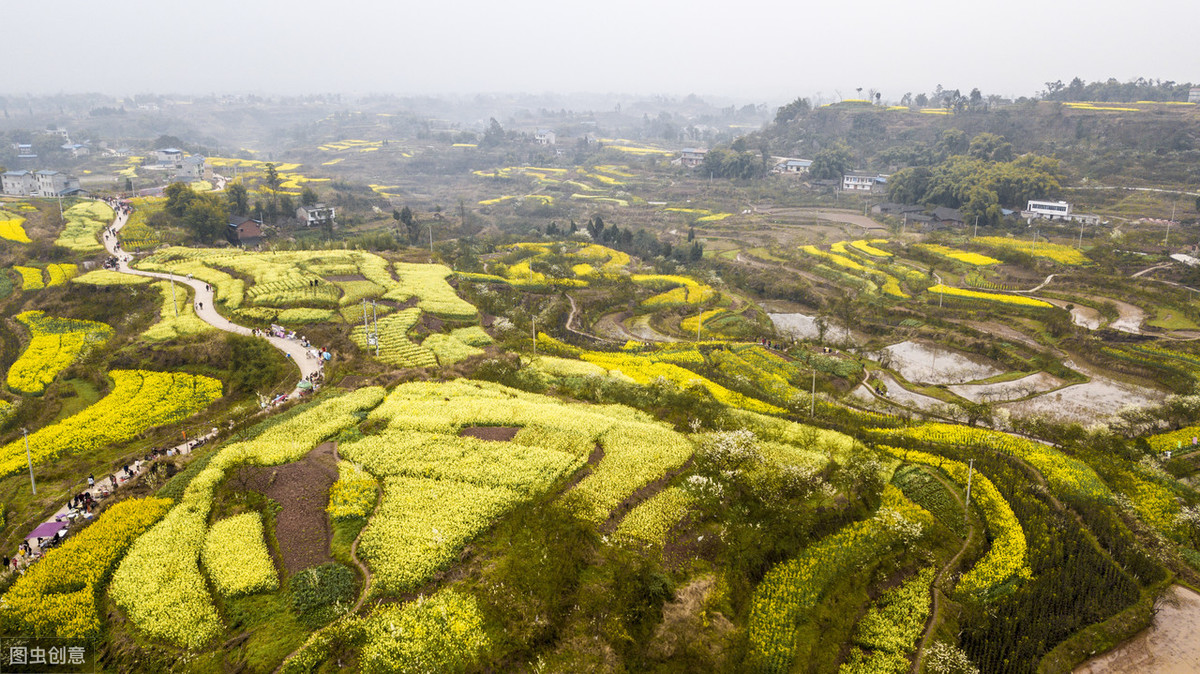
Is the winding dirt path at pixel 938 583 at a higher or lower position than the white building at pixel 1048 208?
lower

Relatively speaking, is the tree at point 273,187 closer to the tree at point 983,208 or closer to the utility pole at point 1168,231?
the tree at point 983,208

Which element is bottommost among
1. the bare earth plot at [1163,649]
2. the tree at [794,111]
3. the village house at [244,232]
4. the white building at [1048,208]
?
the bare earth plot at [1163,649]

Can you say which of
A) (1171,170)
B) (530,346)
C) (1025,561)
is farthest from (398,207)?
(1171,170)

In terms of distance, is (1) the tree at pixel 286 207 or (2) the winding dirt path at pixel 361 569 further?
(1) the tree at pixel 286 207

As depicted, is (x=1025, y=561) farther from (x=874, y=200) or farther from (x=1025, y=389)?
(x=874, y=200)

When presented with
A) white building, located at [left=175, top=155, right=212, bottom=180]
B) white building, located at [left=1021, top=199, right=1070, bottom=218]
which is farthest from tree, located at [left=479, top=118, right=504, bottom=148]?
white building, located at [left=1021, top=199, right=1070, bottom=218]

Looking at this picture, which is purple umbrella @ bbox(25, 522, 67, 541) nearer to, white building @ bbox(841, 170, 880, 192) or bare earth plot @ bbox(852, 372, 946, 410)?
bare earth plot @ bbox(852, 372, 946, 410)

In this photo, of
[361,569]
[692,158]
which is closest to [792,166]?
[692,158]

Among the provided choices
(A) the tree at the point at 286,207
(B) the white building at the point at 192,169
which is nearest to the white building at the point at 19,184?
(B) the white building at the point at 192,169
